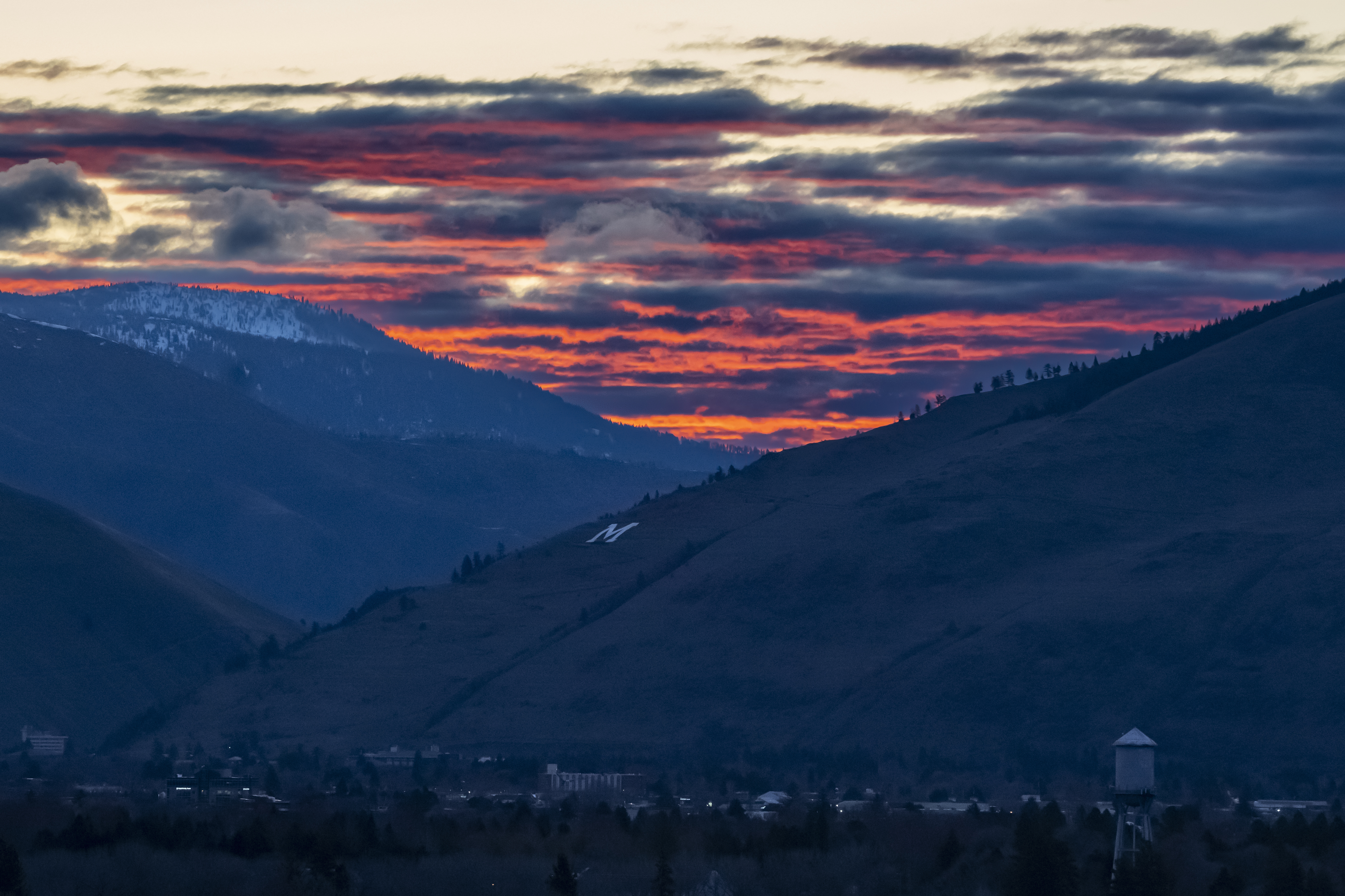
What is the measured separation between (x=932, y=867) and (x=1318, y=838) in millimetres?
29697

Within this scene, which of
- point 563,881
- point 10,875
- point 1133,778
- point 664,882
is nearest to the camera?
point 1133,778

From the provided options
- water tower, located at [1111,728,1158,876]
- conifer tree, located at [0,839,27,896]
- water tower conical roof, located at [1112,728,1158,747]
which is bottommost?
conifer tree, located at [0,839,27,896]

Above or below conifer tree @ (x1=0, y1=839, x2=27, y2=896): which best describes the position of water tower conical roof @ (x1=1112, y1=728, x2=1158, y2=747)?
above

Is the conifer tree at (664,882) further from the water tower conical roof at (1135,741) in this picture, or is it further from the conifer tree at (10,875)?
the conifer tree at (10,875)

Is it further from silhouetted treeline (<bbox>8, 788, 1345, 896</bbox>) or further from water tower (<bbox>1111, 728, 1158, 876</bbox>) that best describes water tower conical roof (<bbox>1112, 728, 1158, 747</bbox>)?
silhouetted treeline (<bbox>8, 788, 1345, 896</bbox>)

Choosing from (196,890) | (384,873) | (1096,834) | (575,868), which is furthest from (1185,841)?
(196,890)

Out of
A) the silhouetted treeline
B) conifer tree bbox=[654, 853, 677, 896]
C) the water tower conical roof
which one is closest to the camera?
the water tower conical roof

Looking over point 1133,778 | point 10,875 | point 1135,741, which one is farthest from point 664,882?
point 10,875

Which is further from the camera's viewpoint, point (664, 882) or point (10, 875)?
point (664, 882)

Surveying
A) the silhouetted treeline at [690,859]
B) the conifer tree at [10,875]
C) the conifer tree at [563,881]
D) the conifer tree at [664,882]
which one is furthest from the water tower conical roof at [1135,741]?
the conifer tree at [10,875]

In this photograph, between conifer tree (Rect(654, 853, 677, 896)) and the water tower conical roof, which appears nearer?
the water tower conical roof

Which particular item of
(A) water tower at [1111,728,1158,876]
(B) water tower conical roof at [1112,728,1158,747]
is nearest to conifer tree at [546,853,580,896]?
(A) water tower at [1111,728,1158,876]

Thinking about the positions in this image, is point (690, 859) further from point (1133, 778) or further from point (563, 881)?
point (1133, 778)

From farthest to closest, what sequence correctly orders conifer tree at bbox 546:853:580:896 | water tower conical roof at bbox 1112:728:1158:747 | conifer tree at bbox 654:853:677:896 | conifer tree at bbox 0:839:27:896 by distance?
conifer tree at bbox 654:853:677:896, conifer tree at bbox 546:853:580:896, conifer tree at bbox 0:839:27:896, water tower conical roof at bbox 1112:728:1158:747
